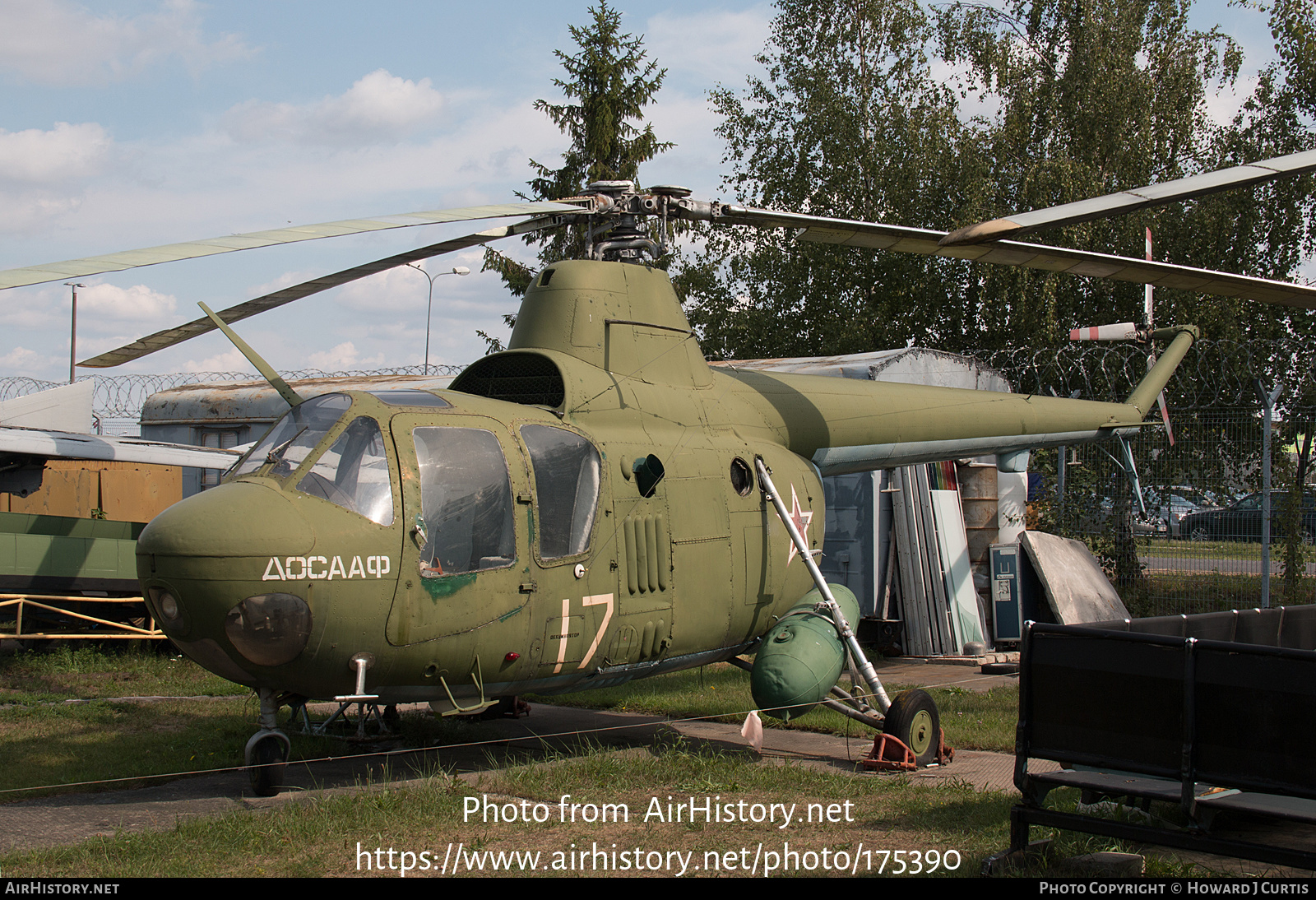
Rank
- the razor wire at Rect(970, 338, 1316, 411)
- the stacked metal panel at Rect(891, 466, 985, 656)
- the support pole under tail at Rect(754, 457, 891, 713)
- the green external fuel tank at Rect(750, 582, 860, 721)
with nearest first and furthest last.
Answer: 1. the green external fuel tank at Rect(750, 582, 860, 721)
2. the support pole under tail at Rect(754, 457, 891, 713)
3. the stacked metal panel at Rect(891, 466, 985, 656)
4. the razor wire at Rect(970, 338, 1316, 411)

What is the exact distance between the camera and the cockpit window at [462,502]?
256 inches

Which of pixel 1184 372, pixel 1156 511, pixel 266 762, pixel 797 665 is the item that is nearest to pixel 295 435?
pixel 266 762

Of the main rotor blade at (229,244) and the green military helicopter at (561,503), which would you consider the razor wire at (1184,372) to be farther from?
the main rotor blade at (229,244)

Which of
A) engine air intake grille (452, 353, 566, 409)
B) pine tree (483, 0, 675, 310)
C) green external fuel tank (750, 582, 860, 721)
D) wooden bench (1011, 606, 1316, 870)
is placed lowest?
green external fuel tank (750, 582, 860, 721)

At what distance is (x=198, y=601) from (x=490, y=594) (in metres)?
1.71

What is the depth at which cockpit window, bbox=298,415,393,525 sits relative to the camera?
627 cm

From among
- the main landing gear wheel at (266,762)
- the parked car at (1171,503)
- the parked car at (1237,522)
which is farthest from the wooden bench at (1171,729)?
the parked car at (1171,503)

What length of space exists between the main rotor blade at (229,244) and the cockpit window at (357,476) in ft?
3.87

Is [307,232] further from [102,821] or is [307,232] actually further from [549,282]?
[102,821]

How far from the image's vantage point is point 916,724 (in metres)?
7.89

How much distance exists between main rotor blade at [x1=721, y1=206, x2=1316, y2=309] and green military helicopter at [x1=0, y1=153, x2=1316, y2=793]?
1.3 inches

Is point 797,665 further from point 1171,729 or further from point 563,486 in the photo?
point 1171,729

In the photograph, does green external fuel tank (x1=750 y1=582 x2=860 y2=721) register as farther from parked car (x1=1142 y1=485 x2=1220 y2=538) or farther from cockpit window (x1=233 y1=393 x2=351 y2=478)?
parked car (x1=1142 y1=485 x2=1220 y2=538)

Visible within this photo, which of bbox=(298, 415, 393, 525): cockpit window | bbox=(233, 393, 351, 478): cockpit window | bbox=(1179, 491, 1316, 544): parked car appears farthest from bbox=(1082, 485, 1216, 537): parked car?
bbox=(233, 393, 351, 478): cockpit window
